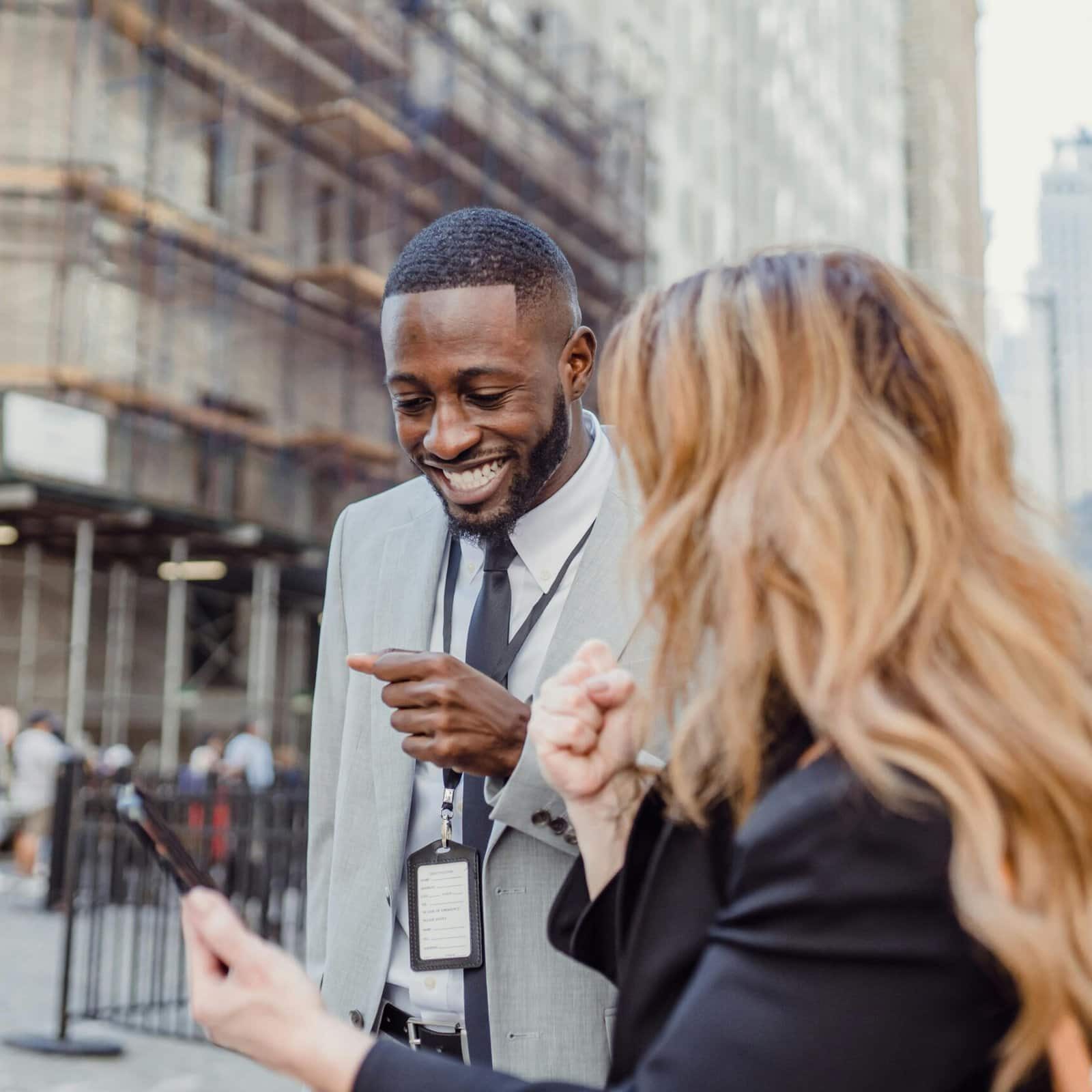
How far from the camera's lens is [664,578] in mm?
1496

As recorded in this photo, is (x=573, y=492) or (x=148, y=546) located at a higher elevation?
(x=148, y=546)

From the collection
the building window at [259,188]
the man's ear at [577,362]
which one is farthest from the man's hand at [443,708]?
the building window at [259,188]

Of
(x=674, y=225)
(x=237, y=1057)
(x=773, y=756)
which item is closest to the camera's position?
(x=773, y=756)

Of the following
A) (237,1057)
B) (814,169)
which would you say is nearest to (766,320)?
(237,1057)

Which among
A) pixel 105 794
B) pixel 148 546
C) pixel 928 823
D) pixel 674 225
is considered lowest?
pixel 105 794

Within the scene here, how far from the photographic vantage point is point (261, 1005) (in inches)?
55.4

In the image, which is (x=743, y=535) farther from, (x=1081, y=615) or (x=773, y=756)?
(x=1081, y=615)

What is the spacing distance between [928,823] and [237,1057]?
633cm

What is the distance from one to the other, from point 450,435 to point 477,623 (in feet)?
1.13

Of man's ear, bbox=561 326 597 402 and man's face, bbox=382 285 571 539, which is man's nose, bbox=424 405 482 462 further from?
man's ear, bbox=561 326 597 402

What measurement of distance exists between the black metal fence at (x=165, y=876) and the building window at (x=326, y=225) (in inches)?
680

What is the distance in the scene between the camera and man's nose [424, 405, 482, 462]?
2.46 m

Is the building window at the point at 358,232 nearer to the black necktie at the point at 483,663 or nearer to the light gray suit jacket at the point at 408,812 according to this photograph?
the light gray suit jacket at the point at 408,812

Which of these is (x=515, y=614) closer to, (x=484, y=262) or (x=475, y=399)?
(x=475, y=399)
